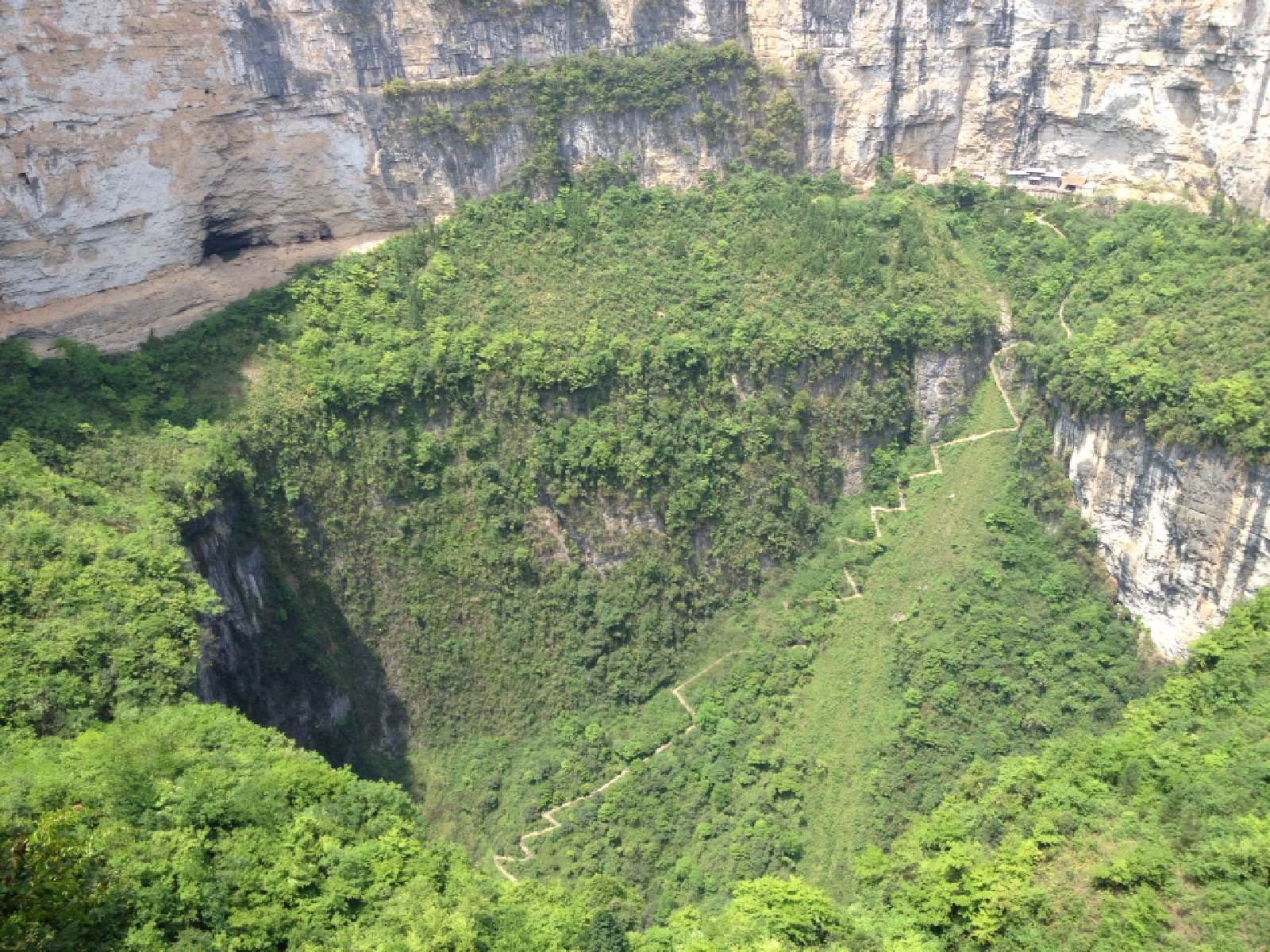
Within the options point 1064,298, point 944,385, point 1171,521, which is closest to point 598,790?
point 944,385

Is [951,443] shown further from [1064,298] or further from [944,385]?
[1064,298]

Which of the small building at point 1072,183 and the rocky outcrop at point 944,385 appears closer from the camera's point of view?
the rocky outcrop at point 944,385

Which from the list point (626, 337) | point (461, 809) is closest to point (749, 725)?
point (461, 809)

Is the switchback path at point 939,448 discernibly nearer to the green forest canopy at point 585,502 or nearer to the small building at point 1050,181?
the green forest canopy at point 585,502

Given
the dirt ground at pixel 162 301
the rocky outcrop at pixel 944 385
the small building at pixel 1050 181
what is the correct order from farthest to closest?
the small building at pixel 1050 181 < the rocky outcrop at pixel 944 385 < the dirt ground at pixel 162 301

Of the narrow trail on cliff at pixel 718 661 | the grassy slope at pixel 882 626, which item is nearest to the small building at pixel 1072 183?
the narrow trail on cliff at pixel 718 661

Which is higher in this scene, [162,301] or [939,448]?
[162,301]

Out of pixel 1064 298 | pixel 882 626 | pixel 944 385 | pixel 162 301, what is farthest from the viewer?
pixel 1064 298
